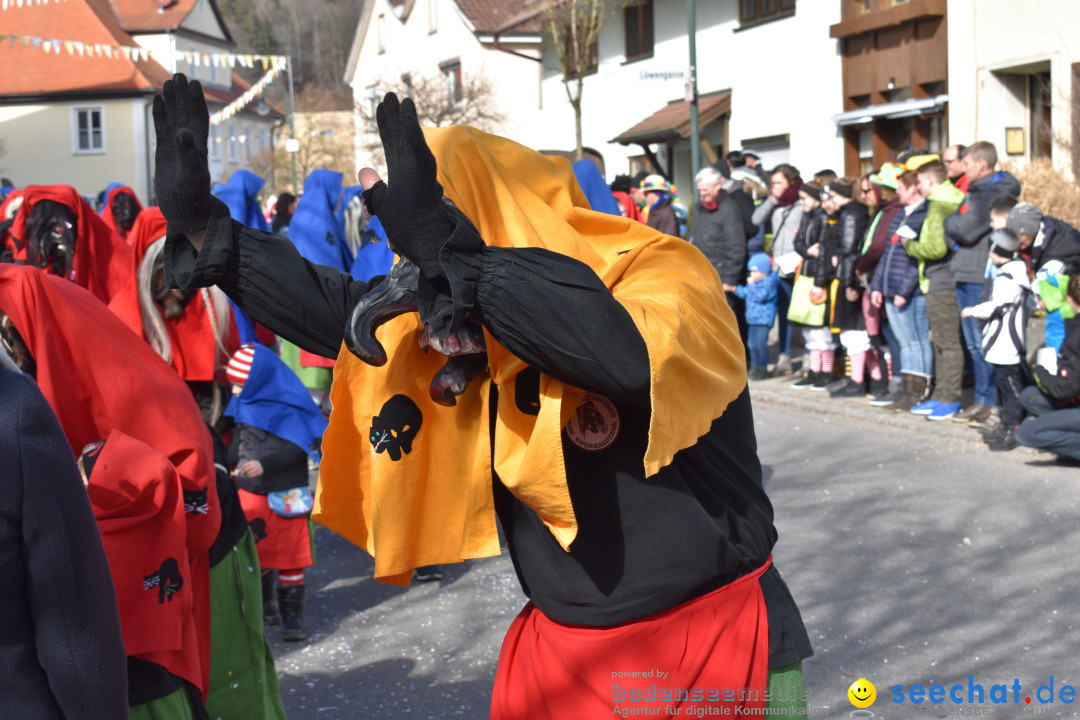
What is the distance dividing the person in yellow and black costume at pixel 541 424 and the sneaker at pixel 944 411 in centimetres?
703

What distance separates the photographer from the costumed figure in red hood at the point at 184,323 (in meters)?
4.23

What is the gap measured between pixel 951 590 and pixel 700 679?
11.8ft

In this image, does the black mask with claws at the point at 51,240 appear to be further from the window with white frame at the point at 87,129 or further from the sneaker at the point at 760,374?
the window with white frame at the point at 87,129

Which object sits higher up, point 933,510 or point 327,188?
point 327,188

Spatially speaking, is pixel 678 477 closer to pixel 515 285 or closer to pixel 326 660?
pixel 515 285

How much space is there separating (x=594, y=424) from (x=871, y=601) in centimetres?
365

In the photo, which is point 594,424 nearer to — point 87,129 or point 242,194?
point 242,194

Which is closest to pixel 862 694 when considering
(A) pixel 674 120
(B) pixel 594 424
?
(B) pixel 594 424

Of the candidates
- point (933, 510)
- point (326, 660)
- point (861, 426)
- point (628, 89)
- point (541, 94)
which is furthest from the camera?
point (541, 94)

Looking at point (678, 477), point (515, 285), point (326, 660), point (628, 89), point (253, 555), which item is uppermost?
point (628, 89)

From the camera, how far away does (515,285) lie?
1483mm

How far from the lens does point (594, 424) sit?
1.84 meters

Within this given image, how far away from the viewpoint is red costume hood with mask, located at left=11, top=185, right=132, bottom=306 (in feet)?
18.3

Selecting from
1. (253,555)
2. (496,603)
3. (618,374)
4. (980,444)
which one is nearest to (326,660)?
(496,603)
